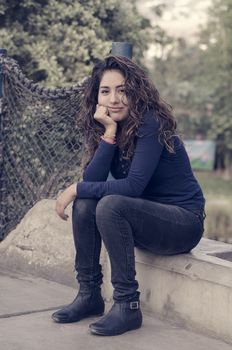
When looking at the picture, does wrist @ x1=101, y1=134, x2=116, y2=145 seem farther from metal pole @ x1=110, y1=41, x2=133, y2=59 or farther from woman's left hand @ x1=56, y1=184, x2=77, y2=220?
metal pole @ x1=110, y1=41, x2=133, y2=59

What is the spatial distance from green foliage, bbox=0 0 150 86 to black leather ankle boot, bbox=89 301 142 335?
3840mm

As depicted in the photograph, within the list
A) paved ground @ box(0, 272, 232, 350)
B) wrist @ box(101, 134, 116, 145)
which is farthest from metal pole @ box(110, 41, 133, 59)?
paved ground @ box(0, 272, 232, 350)

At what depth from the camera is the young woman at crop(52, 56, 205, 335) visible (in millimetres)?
3424

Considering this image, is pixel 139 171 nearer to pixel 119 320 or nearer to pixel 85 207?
pixel 85 207

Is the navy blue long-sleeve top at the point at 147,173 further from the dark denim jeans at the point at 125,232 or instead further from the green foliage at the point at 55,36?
the green foliage at the point at 55,36

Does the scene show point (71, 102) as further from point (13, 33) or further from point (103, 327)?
point (13, 33)

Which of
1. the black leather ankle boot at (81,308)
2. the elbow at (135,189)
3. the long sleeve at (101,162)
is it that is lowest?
the black leather ankle boot at (81,308)

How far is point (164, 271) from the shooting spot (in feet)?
12.0

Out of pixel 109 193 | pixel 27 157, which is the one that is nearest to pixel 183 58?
pixel 27 157

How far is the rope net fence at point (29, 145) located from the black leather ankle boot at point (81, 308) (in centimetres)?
138

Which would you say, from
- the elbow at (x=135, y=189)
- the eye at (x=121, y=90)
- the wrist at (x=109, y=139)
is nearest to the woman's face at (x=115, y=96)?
the eye at (x=121, y=90)

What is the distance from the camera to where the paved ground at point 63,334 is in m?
3.24

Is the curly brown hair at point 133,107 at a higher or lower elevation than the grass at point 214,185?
higher

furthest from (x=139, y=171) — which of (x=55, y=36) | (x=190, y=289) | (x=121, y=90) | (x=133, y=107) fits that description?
(x=55, y=36)
